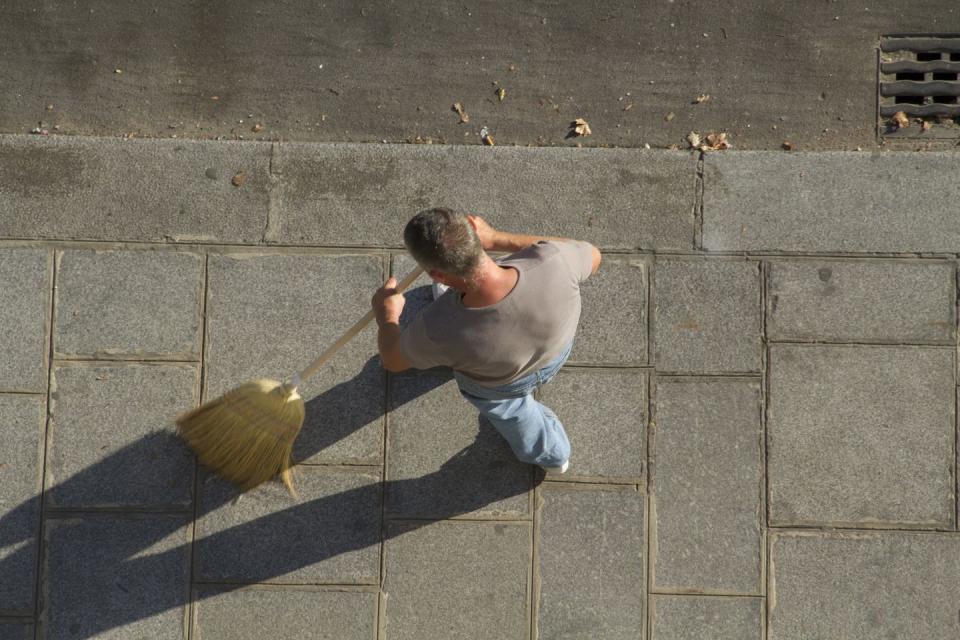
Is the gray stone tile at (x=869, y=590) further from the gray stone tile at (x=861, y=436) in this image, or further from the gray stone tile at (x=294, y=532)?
the gray stone tile at (x=294, y=532)

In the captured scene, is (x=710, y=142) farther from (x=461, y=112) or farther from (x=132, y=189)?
(x=132, y=189)

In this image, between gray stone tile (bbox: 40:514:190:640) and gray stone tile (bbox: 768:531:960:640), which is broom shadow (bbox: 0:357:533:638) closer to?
gray stone tile (bbox: 40:514:190:640)

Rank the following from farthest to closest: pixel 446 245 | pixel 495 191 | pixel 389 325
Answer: pixel 495 191
pixel 389 325
pixel 446 245

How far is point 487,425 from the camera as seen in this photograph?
4.50 metres

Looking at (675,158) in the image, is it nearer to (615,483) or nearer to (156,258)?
(615,483)

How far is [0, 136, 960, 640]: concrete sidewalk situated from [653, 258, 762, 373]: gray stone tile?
15 millimetres

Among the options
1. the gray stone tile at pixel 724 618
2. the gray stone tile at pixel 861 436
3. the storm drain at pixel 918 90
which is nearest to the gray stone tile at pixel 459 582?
the gray stone tile at pixel 724 618

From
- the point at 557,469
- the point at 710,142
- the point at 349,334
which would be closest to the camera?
the point at 349,334

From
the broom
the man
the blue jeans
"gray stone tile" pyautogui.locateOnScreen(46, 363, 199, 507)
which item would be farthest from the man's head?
"gray stone tile" pyautogui.locateOnScreen(46, 363, 199, 507)

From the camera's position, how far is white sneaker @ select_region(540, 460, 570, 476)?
4320mm

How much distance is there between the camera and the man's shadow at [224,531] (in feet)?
14.5

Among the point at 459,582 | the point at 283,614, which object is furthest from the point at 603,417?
the point at 283,614

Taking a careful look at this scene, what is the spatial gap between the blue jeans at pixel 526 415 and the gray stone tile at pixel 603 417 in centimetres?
16

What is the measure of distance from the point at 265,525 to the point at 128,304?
132 cm
